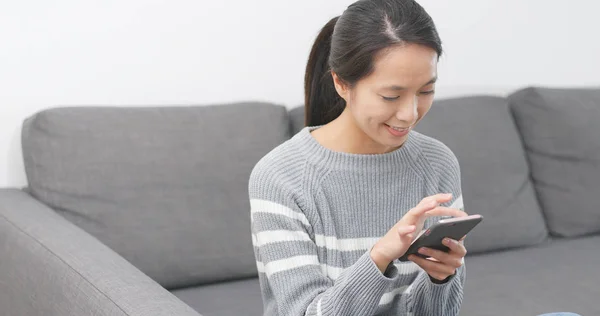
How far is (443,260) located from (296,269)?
234 millimetres

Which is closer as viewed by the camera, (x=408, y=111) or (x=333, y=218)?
(x=408, y=111)

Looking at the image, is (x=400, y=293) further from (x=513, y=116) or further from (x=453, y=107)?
(x=513, y=116)

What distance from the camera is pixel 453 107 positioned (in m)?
2.45

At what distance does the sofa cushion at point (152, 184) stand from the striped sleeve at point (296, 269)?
58 centimetres

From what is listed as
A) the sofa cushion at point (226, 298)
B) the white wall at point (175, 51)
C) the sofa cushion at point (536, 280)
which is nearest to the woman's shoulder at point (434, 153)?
the sofa cushion at point (536, 280)

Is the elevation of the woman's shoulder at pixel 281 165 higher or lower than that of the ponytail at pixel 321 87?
lower

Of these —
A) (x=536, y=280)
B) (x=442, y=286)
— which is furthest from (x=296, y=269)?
(x=536, y=280)

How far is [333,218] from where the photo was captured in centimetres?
154

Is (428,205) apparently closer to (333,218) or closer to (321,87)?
(333,218)

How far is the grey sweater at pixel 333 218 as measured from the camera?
1439 mm

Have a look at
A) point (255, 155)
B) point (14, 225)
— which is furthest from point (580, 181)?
point (14, 225)

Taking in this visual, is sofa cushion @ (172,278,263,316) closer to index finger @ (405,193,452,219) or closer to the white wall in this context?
the white wall

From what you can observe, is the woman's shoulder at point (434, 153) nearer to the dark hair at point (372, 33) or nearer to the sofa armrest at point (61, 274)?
the dark hair at point (372, 33)

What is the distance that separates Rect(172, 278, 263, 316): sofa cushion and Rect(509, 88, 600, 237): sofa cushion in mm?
909
